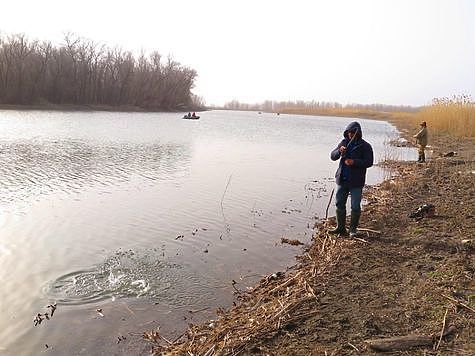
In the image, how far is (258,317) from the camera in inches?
217

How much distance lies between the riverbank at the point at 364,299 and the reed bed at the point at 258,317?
1cm

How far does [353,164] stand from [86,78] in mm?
88072

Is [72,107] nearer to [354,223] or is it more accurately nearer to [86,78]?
[86,78]

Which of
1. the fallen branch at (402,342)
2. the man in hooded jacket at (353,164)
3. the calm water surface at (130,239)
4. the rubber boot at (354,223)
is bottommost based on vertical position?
the calm water surface at (130,239)

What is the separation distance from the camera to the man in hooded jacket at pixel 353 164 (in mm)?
8156

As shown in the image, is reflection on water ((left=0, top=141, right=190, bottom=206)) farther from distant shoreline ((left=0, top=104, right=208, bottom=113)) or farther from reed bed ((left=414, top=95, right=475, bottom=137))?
distant shoreline ((left=0, top=104, right=208, bottom=113))

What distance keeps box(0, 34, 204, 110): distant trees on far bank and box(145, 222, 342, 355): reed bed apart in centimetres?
7598

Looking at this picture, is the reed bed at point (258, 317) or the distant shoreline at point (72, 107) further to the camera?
the distant shoreline at point (72, 107)

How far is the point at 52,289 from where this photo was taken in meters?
6.89


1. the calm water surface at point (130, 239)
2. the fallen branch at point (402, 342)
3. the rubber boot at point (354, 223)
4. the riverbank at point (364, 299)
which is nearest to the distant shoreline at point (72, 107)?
the calm water surface at point (130, 239)

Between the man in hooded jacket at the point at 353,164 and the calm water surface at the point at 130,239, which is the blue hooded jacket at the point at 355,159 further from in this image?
the calm water surface at the point at 130,239

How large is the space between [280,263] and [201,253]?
5.54 feet

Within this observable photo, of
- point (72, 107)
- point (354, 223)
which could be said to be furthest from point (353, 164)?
point (72, 107)

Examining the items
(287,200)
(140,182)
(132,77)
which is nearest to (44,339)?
(287,200)
